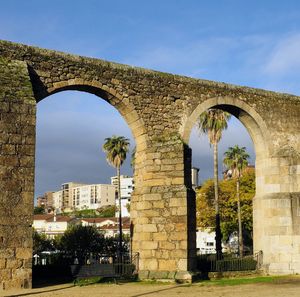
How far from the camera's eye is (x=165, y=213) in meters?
14.6

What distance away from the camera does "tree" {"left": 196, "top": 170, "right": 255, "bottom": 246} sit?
1583 inches

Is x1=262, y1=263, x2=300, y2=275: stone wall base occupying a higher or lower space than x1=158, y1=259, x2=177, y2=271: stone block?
lower

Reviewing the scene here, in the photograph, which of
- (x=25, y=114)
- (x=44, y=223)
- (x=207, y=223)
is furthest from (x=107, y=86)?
(x=44, y=223)

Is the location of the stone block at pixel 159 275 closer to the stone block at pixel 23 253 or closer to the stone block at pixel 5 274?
the stone block at pixel 23 253

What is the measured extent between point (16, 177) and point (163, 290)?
15.4 feet

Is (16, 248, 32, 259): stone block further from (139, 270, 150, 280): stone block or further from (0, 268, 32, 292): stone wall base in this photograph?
(139, 270, 150, 280): stone block

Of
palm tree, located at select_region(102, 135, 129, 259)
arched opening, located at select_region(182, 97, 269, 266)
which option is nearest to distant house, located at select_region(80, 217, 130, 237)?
palm tree, located at select_region(102, 135, 129, 259)

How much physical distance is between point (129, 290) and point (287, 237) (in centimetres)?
727

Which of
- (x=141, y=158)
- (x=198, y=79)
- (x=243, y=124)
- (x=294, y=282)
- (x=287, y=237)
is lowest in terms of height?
(x=294, y=282)

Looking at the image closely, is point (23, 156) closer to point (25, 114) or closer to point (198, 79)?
point (25, 114)

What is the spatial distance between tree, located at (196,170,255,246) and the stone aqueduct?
73.3 feet

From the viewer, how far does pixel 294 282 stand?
1480 centimetres

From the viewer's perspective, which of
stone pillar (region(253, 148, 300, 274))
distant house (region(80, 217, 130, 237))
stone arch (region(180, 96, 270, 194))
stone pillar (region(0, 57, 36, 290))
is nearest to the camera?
stone pillar (region(0, 57, 36, 290))

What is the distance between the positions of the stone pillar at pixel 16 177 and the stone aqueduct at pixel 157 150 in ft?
0.08
